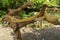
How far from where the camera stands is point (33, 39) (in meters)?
8.21

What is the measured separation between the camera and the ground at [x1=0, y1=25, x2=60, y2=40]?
841 cm

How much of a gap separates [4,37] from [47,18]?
5.43 meters

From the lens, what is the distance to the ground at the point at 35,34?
331 inches

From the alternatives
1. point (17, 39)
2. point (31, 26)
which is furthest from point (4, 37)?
point (17, 39)

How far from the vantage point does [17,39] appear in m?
4.01

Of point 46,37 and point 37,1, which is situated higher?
point 37,1

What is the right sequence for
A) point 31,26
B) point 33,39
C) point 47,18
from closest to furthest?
point 47,18 < point 33,39 < point 31,26

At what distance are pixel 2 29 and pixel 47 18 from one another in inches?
258

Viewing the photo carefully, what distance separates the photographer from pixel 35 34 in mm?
8930

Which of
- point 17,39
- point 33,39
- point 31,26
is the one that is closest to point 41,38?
point 33,39

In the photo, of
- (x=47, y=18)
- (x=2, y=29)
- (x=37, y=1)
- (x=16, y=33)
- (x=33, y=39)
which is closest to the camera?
(x=47, y=18)

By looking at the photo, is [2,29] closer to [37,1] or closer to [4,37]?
[4,37]

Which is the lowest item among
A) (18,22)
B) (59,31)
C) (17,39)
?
(59,31)

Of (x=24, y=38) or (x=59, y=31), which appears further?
(x=59, y=31)
